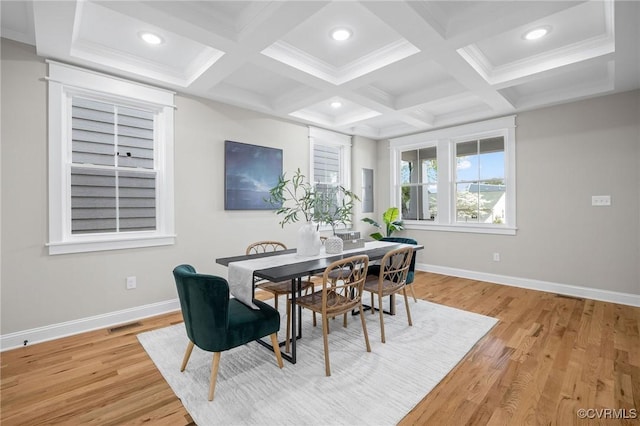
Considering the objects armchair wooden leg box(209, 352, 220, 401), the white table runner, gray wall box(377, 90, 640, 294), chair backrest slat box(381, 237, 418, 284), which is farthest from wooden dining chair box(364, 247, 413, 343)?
gray wall box(377, 90, 640, 294)

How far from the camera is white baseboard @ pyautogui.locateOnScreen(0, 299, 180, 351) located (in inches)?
106

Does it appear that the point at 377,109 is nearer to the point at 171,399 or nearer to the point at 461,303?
the point at 461,303

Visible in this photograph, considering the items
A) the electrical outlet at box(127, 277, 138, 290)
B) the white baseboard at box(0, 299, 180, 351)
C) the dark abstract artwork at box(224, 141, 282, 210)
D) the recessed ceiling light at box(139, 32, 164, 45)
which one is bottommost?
the white baseboard at box(0, 299, 180, 351)

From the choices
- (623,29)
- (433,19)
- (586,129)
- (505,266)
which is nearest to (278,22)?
(433,19)

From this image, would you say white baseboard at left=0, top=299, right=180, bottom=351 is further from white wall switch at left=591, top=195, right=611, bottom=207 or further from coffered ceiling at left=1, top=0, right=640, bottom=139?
white wall switch at left=591, top=195, right=611, bottom=207

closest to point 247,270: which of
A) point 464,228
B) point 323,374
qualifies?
point 323,374

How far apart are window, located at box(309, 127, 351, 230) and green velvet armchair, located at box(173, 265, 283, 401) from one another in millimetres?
3153

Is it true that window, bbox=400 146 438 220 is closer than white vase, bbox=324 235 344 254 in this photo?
No

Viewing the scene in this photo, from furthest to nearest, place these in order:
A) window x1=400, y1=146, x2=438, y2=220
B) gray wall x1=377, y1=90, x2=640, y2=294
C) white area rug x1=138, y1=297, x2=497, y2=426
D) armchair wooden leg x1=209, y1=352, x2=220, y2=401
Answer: window x1=400, y1=146, x2=438, y2=220 < gray wall x1=377, y1=90, x2=640, y2=294 < armchair wooden leg x1=209, y1=352, x2=220, y2=401 < white area rug x1=138, y1=297, x2=497, y2=426

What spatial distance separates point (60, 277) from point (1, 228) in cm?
62

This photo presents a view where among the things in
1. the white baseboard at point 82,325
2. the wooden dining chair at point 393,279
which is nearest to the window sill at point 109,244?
the white baseboard at point 82,325

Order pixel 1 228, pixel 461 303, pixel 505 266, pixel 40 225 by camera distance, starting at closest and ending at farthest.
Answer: pixel 1 228, pixel 40 225, pixel 461 303, pixel 505 266

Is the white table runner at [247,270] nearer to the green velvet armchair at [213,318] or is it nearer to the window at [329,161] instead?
the green velvet armchair at [213,318]

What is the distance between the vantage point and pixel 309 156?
5.06 meters
